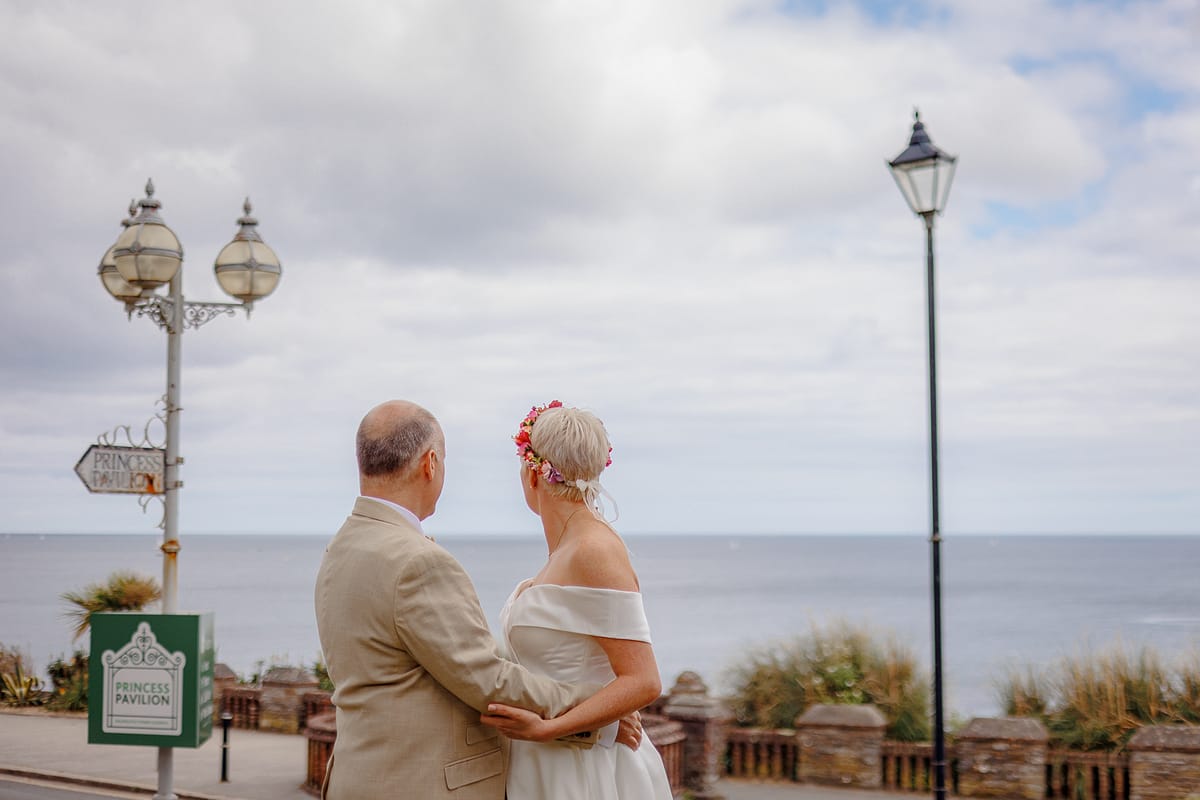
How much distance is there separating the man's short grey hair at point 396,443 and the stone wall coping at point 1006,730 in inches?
331

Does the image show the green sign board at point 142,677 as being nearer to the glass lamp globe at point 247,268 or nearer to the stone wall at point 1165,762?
the glass lamp globe at point 247,268

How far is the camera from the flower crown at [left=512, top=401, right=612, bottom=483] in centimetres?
341

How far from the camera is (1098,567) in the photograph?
449 feet

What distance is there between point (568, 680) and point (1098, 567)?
482 feet

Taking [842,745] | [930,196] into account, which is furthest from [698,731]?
[930,196]

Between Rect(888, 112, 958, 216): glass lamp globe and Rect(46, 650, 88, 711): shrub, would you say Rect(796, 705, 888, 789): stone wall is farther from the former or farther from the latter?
Rect(46, 650, 88, 711): shrub

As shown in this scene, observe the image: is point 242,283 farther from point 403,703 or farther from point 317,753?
point 403,703

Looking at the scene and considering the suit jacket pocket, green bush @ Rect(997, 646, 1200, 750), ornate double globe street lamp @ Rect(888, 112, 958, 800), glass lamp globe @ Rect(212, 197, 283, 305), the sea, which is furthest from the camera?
the sea

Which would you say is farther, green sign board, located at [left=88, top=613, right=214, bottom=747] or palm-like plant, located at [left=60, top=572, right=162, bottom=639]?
palm-like plant, located at [left=60, top=572, right=162, bottom=639]

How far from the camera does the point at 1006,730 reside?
33.2 feet

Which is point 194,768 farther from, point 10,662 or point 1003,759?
point 1003,759

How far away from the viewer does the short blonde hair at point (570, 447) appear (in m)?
3.38

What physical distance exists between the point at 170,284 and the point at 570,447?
717 cm

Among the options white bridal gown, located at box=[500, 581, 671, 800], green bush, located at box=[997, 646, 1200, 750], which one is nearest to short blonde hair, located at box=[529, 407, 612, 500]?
white bridal gown, located at box=[500, 581, 671, 800]
